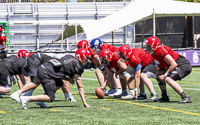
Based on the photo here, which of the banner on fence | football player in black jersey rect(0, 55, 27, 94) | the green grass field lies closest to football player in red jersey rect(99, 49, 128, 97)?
the green grass field

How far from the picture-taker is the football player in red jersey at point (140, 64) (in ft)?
32.3

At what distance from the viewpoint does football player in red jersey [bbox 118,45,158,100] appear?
9857mm

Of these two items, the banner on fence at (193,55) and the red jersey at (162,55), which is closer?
the red jersey at (162,55)

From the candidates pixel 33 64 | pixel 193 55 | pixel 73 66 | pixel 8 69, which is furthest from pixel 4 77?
pixel 193 55

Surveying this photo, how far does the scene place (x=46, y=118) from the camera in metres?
6.79

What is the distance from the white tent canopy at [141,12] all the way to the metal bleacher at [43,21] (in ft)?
22.5

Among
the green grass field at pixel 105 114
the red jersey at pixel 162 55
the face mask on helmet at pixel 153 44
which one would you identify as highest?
the face mask on helmet at pixel 153 44

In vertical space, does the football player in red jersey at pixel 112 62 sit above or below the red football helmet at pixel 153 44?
below

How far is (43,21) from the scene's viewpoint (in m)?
29.3

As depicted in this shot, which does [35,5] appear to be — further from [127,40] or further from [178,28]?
[178,28]

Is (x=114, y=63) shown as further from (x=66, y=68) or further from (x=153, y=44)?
(x=66, y=68)

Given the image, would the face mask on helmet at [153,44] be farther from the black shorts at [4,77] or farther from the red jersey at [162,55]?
the black shorts at [4,77]

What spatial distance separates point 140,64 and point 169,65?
1050 mm

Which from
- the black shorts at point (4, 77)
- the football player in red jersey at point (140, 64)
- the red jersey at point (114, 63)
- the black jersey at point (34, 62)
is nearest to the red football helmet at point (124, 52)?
the football player in red jersey at point (140, 64)
